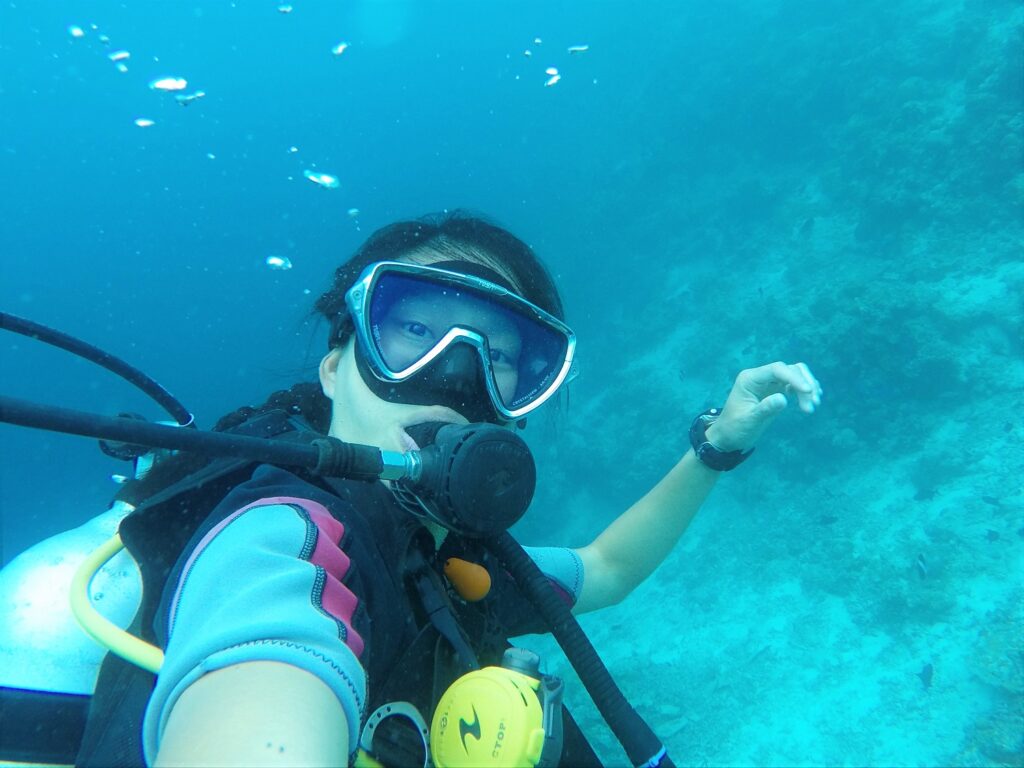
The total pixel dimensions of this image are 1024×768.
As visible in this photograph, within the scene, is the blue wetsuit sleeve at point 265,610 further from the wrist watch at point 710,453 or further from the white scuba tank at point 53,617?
the wrist watch at point 710,453

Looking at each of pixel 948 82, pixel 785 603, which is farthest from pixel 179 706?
pixel 948 82

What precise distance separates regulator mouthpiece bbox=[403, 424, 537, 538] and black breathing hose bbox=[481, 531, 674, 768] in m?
0.36

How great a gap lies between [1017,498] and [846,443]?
3.19m

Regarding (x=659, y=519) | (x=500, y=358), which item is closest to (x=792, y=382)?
(x=659, y=519)

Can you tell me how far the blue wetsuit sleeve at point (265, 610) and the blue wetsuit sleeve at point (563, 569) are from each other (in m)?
1.82

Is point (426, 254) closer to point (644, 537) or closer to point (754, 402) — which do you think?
point (754, 402)

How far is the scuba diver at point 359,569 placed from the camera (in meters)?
0.99

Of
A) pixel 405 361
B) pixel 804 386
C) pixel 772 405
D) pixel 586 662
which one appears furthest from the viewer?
pixel 772 405

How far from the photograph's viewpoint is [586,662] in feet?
6.23

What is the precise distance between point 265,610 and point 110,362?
208cm

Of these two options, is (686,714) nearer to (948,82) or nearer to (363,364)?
(363,364)

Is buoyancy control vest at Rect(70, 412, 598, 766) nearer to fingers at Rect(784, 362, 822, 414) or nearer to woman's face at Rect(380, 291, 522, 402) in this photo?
woman's face at Rect(380, 291, 522, 402)

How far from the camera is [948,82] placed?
19297mm

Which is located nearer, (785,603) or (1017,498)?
(1017,498)
